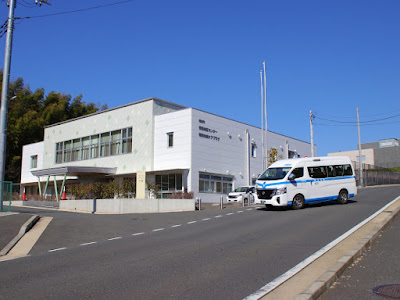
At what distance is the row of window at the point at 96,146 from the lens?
36.3 meters

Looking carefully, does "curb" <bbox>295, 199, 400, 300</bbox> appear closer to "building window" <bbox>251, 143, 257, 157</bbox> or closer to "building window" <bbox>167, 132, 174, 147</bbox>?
"building window" <bbox>167, 132, 174, 147</bbox>

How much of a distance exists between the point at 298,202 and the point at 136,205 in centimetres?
941

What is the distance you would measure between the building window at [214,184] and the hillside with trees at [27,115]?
29646mm

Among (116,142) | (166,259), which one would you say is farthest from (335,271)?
(116,142)

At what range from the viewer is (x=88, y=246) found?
35.1 ft

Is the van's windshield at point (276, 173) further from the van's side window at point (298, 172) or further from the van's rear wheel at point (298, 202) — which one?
the van's rear wheel at point (298, 202)

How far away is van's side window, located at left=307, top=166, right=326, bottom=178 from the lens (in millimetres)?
19844

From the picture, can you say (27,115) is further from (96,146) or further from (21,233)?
(21,233)

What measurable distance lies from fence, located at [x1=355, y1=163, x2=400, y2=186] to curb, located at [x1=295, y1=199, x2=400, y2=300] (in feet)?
137

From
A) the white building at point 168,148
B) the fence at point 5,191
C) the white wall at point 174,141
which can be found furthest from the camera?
the white building at point 168,148

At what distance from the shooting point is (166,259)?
8.28m

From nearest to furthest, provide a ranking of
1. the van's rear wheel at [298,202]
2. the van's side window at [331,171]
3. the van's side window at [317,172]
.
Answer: the van's rear wheel at [298,202] → the van's side window at [317,172] → the van's side window at [331,171]

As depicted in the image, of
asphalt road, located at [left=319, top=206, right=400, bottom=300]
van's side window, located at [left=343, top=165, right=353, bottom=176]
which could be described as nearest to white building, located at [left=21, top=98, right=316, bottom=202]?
van's side window, located at [left=343, top=165, right=353, bottom=176]

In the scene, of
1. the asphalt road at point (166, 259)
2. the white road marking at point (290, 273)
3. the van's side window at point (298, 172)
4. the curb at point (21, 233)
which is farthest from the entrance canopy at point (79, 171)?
the white road marking at point (290, 273)
